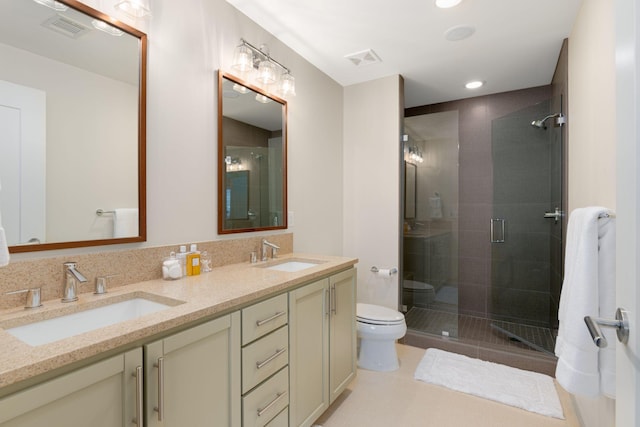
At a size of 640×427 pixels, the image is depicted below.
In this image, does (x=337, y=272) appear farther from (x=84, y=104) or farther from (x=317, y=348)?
(x=84, y=104)

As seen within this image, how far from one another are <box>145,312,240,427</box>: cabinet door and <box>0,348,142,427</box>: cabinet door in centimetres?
6

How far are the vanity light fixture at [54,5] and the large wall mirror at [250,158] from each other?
72cm

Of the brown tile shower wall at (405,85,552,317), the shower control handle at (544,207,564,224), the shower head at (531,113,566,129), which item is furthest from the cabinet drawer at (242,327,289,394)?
the brown tile shower wall at (405,85,552,317)

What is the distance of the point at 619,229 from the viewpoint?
69 cm

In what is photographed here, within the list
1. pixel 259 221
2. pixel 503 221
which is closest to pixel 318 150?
pixel 259 221

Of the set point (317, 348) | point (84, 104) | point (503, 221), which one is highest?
point (84, 104)

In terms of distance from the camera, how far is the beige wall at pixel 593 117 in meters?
1.34

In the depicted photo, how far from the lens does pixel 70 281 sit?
1162mm

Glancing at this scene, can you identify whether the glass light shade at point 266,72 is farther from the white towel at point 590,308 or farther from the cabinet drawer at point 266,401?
the white towel at point 590,308

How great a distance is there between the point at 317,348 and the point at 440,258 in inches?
76.1

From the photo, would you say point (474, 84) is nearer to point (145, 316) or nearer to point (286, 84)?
point (286, 84)

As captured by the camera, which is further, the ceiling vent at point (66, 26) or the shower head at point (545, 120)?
the shower head at point (545, 120)

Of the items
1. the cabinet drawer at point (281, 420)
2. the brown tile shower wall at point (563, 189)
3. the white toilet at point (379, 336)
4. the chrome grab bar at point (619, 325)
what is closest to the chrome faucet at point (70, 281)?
the cabinet drawer at point (281, 420)

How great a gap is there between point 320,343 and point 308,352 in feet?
0.38
